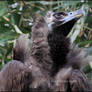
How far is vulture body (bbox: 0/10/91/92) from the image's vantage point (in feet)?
13.2

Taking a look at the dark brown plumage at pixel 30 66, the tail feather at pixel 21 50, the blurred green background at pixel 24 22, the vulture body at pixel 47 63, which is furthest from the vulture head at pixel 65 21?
the blurred green background at pixel 24 22

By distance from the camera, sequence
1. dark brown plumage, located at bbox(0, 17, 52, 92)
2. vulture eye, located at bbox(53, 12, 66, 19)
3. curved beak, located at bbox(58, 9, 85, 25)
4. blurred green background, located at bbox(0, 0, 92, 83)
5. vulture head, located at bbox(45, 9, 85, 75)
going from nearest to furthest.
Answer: dark brown plumage, located at bbox(0, 17, 52, 92), vulture head, located at bbox(45, 9, 85, 75), curved beak, located at bbox(58, 9, 85, 25), vulture eye, located at bbox(53, 12, 66, 19), blurred green background, located at bbox(0, 0, 92, 83)

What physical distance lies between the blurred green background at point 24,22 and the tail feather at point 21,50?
81 cm

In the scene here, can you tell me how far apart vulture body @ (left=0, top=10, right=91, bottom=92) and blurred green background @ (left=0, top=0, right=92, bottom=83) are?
590 mm

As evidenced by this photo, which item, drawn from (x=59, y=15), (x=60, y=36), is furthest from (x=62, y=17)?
(x=60, y=36)

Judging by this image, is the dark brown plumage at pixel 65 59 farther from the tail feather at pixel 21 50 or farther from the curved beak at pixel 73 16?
the tail feather at pixel 21 50

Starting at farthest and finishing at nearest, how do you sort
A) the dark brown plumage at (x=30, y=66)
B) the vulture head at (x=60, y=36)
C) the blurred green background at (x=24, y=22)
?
the blurred green background at (x=24, y=22) < the vulture head at (x=60, y=36) < the dark brown plumage at (x=30, y=66)

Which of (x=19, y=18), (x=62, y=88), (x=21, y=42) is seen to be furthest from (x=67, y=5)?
(x=62, y=88)

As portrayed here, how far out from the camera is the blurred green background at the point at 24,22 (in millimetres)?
5293

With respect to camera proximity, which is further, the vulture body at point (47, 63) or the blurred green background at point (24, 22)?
the blurred green background at point (24, 22)

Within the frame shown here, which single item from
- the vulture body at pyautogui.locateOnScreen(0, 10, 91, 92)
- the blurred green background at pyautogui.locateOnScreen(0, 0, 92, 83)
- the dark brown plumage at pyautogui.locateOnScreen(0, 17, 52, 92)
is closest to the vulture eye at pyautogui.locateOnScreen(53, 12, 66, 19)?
the vulture body at pyautogui.locateOnScreen(0, 10, 91, 92)

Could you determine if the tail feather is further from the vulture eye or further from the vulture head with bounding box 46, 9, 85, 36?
the vulture eye

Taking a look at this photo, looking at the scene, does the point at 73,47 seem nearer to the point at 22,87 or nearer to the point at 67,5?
the point at 22,87

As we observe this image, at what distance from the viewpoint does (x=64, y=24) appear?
4.55m
